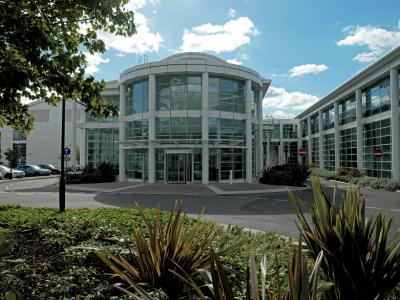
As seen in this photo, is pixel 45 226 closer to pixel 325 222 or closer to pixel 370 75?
pixel 325 222

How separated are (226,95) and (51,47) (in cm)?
2689

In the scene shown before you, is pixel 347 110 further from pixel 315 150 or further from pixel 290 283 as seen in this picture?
pixel 290 283

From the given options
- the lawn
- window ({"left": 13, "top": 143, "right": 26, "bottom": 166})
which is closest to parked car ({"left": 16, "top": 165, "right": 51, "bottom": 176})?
window ({"left": 13, "top": 143, "right": 26, "bottom": 166})

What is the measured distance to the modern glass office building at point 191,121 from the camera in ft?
99.1

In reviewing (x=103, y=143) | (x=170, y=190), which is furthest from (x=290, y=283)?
(x=103, y=143)

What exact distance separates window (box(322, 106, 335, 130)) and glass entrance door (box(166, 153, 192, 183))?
25.6 meters

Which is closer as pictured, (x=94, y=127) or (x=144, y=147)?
(x=144, y=147)

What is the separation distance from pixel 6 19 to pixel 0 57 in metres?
1.23

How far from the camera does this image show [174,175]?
30.7m

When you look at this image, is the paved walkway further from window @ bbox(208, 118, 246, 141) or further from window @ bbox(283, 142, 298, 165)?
window @ bbox(283, 142, 298, 165)

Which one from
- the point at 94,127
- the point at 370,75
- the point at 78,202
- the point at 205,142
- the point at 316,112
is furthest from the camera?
the point at 316,112

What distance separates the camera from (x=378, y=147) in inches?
1246

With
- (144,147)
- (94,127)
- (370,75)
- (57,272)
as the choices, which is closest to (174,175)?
(144,147)

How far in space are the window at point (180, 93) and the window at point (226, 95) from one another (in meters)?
1.23
